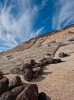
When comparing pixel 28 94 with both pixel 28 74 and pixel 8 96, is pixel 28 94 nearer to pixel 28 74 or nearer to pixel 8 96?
pixel 8 96

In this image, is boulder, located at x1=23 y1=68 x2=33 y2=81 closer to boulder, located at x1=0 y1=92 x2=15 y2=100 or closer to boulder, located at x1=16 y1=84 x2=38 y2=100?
boulder, located at x1=16 y1=84 x2=38 y2=100

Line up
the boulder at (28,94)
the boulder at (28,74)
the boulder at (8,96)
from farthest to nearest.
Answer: the boulder at (28,74)
the boulder at (8,96)
the boulder at (28,94)

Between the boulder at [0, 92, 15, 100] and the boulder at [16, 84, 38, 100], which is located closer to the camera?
the boulder at [16, 84, 38, 100]

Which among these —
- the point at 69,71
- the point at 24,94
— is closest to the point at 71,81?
the point at 69,71

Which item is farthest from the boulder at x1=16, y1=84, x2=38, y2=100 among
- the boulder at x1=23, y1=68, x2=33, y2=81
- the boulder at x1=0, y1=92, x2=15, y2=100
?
the boulder at x1=23, y1=68, x2=33, y2=81

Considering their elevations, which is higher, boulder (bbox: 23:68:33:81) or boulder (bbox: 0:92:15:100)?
boulder (bbox: 23:68:33:81)

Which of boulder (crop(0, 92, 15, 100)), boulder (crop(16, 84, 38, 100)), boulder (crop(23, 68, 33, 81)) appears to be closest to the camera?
boulder (crop(16, 84, 38, 100))

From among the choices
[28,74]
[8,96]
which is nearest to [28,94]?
[8,96]

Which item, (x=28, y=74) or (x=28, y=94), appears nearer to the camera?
(x=28, y=94)

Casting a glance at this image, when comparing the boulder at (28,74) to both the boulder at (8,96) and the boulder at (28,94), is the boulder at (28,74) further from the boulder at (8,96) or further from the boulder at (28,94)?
the boulder at (8,96)

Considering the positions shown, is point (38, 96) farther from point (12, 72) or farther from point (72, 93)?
point (12, 72)

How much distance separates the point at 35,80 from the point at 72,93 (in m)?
2.99

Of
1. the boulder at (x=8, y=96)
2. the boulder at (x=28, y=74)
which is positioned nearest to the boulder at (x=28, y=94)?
the boulder at (x=8, y=96)

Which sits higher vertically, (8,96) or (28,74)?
(28,74)
